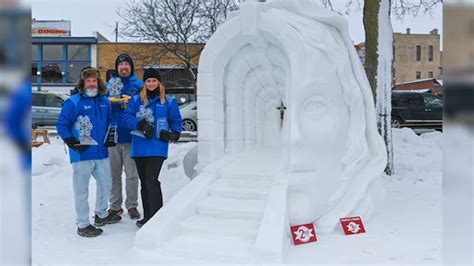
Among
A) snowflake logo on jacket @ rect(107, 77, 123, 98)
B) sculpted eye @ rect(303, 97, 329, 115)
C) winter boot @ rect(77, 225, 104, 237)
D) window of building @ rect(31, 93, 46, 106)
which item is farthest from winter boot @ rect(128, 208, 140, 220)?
window of building @ rect(31, 93, 46, 106)

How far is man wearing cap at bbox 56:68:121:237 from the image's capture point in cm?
425

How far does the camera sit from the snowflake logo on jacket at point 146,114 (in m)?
4.63

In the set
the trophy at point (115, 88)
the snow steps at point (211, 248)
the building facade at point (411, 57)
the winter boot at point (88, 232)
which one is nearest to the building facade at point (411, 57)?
the building facade at point (411, 57)

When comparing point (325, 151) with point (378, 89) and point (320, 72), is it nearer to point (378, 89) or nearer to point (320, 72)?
point (320, 72)

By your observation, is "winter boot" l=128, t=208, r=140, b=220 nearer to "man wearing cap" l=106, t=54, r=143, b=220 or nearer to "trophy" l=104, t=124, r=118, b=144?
"man wearing cap" l=106, t=54, r=143, b=220

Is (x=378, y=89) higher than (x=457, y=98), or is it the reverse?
(x=378, y=89)

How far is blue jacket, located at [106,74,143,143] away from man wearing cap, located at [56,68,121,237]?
0.33 m

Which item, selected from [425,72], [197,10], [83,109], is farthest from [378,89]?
[425,72]

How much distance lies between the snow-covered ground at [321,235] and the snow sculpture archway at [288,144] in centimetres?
26

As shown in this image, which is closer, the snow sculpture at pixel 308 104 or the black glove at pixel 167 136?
the snow sculpture at pixel 308 104

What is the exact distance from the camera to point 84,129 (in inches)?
169

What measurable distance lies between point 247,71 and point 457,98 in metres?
5.06

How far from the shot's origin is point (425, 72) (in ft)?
105

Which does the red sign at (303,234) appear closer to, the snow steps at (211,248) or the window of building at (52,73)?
the snow steps at (211,248)
